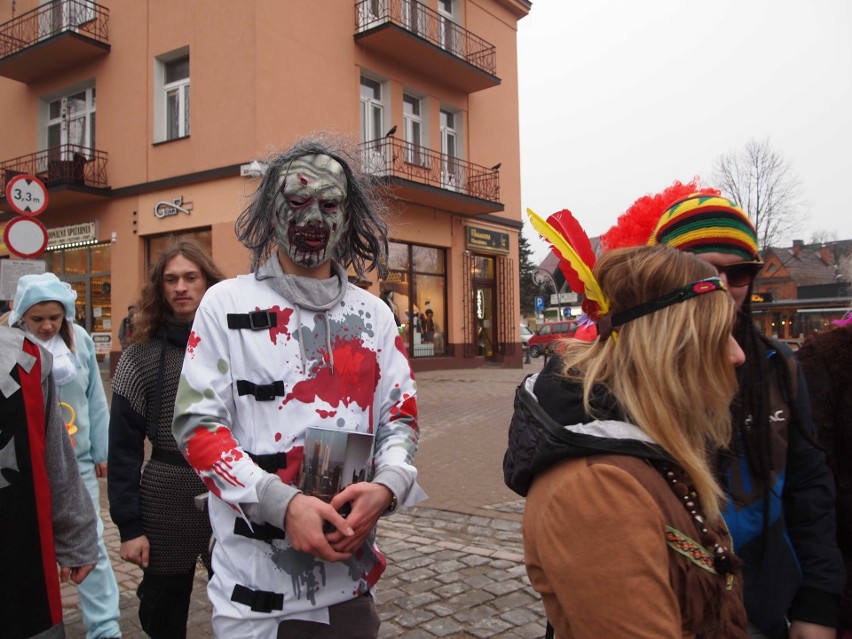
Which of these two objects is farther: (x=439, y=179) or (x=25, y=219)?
(x=439, y=179)

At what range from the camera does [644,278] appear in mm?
1429

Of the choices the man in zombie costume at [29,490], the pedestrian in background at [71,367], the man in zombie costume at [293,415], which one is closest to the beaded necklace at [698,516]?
the man in zombie costume at [293,415]

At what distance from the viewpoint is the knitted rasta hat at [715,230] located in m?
1.94

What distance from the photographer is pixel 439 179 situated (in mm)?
17328

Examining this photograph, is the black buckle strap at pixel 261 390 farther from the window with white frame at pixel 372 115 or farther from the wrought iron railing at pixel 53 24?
the wrought iron railing at pixel 53 24

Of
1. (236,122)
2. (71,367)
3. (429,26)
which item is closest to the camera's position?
(71,367)

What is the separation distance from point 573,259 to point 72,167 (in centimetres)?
1703

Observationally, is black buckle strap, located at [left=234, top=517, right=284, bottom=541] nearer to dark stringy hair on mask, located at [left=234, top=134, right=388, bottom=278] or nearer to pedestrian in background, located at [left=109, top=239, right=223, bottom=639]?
dark stringy hair on mask, located at [left=234, top=134, right=388, bottom=278]

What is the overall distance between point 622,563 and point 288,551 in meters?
0.83

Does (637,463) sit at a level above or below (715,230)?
below

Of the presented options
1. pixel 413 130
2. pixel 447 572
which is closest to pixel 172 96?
pixel 413 130

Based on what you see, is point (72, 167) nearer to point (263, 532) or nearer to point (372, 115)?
point (372, 115)

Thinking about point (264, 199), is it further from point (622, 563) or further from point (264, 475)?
point (622, 563)

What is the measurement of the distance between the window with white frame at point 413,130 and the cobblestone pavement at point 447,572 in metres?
10.8
